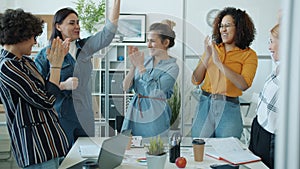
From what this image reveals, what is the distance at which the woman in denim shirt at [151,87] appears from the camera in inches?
77.8

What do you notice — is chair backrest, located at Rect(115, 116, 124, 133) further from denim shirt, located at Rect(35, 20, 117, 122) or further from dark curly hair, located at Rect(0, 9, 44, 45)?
dark curly hair, located at Rect(0, 9, 44, 45)

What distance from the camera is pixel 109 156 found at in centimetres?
139

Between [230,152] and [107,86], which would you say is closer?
[230,152]

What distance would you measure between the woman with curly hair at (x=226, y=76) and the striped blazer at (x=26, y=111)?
91 cm

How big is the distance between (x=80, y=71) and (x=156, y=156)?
39.1 inches

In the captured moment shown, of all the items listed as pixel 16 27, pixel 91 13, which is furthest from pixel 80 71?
pixel 91 13

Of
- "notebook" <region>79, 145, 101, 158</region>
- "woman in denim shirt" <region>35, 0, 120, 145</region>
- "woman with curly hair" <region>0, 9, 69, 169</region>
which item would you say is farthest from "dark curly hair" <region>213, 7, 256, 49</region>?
"woman with curly hair" <region>0, 9, 69, 169</region>

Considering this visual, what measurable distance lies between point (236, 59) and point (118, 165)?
40.5 inches

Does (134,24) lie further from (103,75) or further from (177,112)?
(177,112)

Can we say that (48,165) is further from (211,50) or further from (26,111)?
(211,50)

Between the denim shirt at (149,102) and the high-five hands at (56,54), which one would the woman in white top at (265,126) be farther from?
the high-five hands at (56,54)

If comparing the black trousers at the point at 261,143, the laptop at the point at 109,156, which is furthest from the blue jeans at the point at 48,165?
the black trousers at the point at 261,143

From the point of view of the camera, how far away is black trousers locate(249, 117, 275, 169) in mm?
1607

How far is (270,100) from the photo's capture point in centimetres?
161
